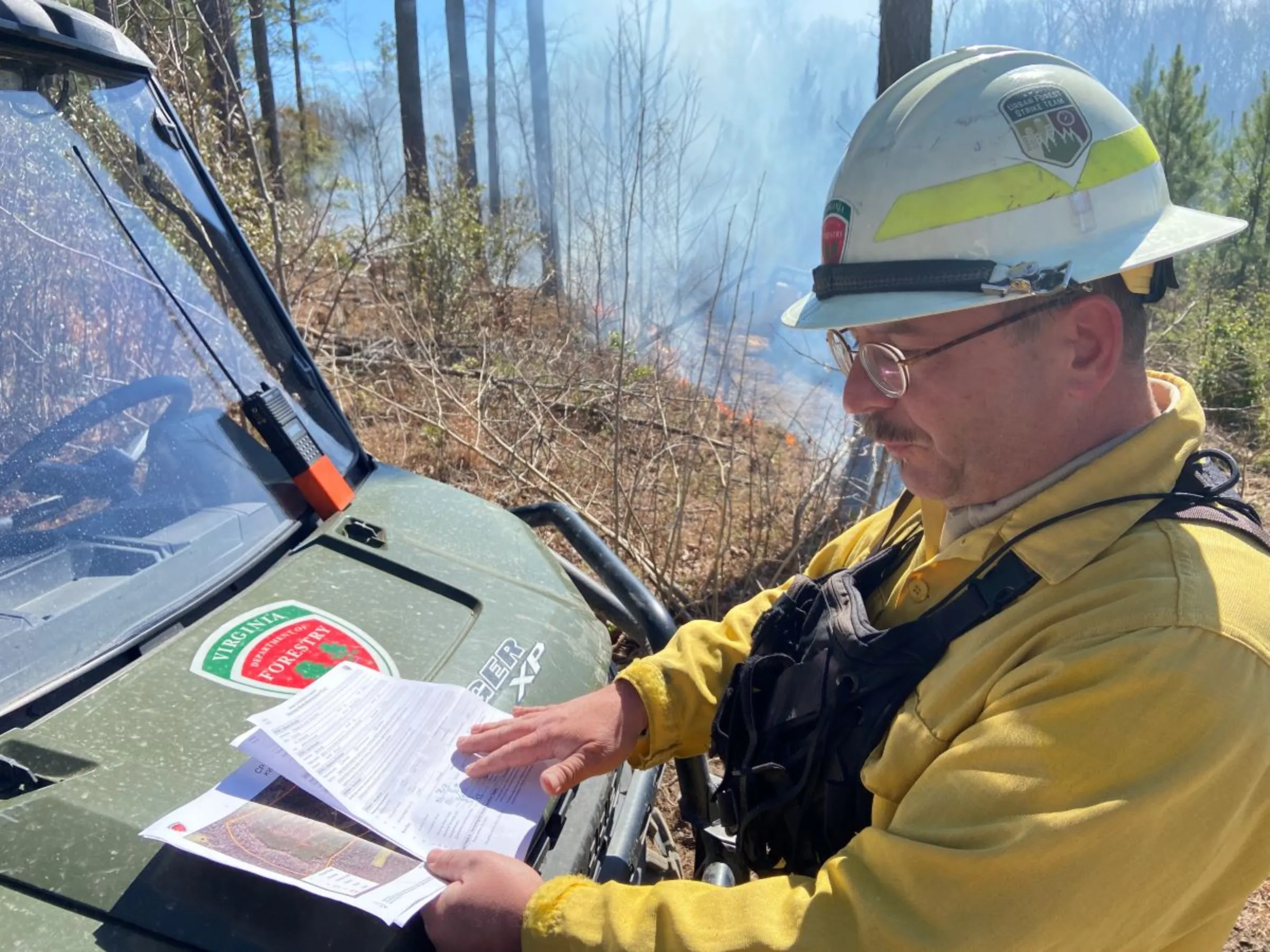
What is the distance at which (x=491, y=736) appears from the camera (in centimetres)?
149

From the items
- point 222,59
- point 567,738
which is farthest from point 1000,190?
point 222,59

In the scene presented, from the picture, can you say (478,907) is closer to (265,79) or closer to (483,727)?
(483,727)

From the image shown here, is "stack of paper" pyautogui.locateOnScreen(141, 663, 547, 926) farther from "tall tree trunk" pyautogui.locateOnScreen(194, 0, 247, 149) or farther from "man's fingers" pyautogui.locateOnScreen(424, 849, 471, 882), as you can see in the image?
"tall tree trunk" pyautogui.locateOnScreen(194, 0, 247, 149)

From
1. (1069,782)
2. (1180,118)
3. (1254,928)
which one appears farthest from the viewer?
(1180,118)

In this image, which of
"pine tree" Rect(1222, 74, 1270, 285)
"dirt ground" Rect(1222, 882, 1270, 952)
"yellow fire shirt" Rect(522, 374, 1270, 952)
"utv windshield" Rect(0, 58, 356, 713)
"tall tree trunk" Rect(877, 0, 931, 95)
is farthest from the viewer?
"pine tree" Rect(1222, 74, 1270, 285)

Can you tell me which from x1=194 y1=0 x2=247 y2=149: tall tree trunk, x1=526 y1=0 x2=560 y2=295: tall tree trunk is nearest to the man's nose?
x1=194 y1=0 x2=247 y2=149: tall tree trunk

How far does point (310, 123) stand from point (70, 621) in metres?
19.4

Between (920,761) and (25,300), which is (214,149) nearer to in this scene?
(25,300)

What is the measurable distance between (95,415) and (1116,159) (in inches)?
76.0

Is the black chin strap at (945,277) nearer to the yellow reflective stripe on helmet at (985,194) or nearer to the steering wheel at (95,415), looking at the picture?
the yellow reflective stripe on helmet at (985,194)

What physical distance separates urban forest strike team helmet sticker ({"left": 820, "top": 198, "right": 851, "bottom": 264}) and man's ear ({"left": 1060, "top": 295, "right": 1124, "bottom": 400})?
13.1 inches

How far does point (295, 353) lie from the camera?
233cm

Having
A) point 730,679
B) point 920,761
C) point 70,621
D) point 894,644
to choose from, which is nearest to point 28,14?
point 70,621

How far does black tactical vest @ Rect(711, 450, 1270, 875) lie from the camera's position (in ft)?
4.09
